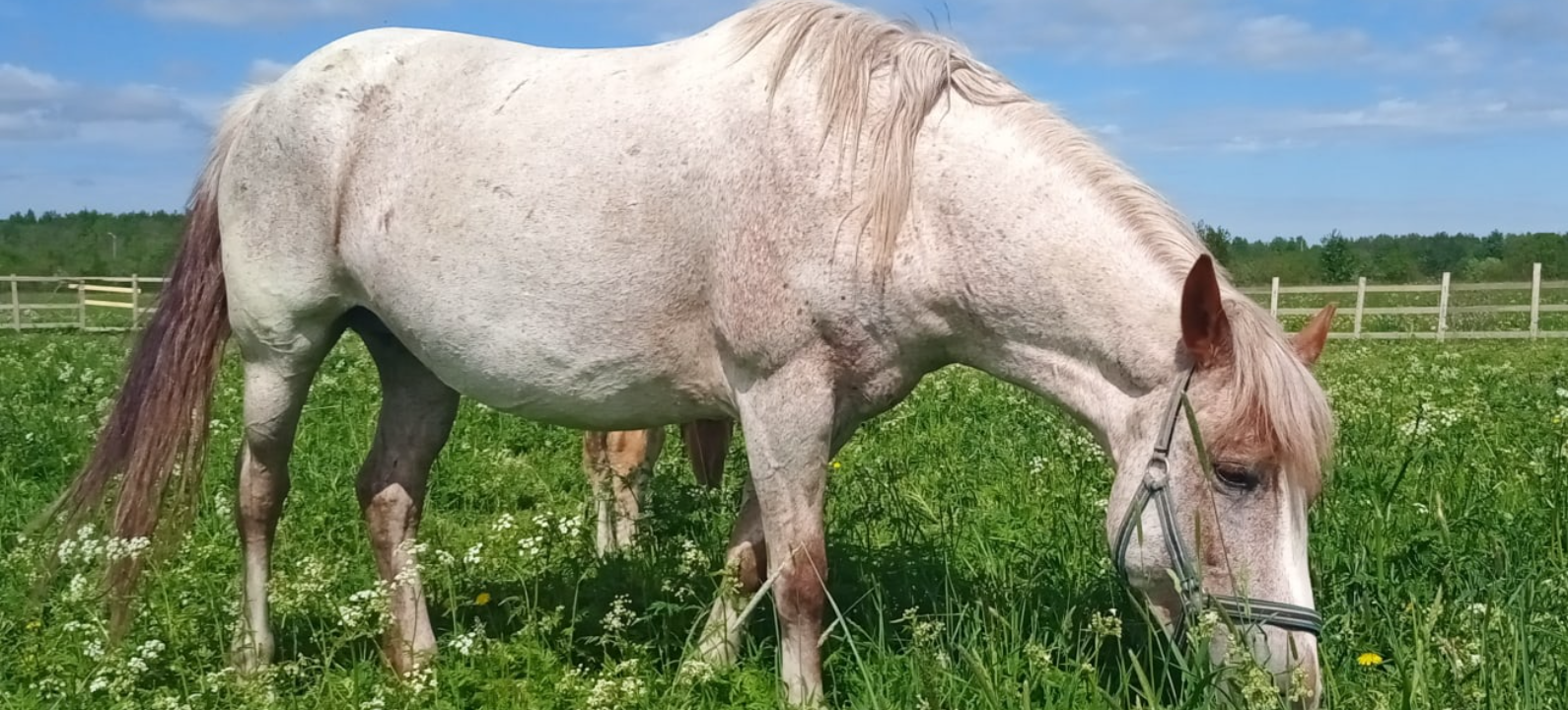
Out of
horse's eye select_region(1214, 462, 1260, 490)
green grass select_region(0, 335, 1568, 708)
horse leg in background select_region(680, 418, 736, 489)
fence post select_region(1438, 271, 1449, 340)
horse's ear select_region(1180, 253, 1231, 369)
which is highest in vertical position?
fence post select_region(1438, 271, 1449, 340)

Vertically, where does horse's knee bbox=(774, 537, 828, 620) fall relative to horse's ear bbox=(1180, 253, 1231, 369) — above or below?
below

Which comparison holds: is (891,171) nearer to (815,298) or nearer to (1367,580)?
(815,298)

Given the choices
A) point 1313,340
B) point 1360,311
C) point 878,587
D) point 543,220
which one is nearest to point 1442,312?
point 1360,311

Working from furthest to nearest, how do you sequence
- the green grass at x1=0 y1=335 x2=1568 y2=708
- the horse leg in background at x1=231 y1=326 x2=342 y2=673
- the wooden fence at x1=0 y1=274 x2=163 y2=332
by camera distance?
the wooden fence at x1=0 y1=274 x2=163 y2=332
the horse leg in background at x1=231 y1=326 x2=342 y2=673
the green grass at x1=0 y1=335 x2=1568 y2=708

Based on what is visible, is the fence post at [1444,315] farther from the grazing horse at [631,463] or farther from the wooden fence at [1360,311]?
the grazing horse at [631,463]

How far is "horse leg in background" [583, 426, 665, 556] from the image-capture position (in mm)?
4598

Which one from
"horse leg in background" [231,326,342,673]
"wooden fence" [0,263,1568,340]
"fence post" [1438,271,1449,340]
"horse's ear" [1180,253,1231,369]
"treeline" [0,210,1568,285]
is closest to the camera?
"horse's ear" [1180,253,1231,369]

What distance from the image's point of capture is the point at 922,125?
304 cm

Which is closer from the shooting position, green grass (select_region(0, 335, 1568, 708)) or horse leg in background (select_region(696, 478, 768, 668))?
green grass (select_region(0, 335, 1568, 708))

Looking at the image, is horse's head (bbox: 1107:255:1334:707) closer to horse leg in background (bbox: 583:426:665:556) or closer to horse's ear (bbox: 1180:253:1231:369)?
horse's ear (bbox: 1180:253:1231:369)

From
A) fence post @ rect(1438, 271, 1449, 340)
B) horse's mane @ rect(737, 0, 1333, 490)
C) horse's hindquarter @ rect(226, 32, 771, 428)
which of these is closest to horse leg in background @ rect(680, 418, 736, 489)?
horse's hindquarter @ rect(226, 32, 771, 428)

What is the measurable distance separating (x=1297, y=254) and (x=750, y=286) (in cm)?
6104

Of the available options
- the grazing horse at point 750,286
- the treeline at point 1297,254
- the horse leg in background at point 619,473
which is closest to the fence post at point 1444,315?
the treeline at point 1297,254

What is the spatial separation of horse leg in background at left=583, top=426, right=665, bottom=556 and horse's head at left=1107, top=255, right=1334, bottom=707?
2.10 meters
